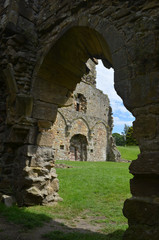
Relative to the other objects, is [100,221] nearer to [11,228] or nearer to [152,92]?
Result: [11,228]

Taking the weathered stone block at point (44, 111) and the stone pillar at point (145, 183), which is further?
the weathered stone block at point (44, 111)

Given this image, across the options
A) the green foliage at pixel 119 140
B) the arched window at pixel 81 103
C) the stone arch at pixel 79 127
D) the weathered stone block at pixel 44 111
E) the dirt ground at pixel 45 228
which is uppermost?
the arched window at pixel 81 103

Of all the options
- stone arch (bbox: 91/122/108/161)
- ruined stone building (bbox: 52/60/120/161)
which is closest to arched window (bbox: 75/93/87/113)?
ruined stone building (bbox: 52/60/120/161)

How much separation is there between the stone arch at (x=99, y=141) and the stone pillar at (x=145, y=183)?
56.2ft

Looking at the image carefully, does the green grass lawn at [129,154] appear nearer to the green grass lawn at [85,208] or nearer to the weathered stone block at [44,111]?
the green grass lawn at [85,208]

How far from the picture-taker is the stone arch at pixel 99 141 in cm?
1986

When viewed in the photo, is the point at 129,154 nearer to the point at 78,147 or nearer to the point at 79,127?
the point at 78,147

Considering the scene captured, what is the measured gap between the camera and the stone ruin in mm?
2908

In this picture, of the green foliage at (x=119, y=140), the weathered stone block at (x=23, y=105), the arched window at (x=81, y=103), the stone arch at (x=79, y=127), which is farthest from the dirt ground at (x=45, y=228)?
the green foliage at (x=119, y=140)

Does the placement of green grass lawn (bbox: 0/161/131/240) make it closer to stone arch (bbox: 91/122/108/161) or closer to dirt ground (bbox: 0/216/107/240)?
dirt ground (bbox: 0/216/107/240)

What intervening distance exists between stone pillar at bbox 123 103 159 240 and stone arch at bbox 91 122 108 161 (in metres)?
17.1

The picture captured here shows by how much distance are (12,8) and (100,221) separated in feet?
17.7

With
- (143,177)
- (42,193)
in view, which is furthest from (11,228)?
(143,177)

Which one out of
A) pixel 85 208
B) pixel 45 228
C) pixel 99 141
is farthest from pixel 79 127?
pixel 45 228
